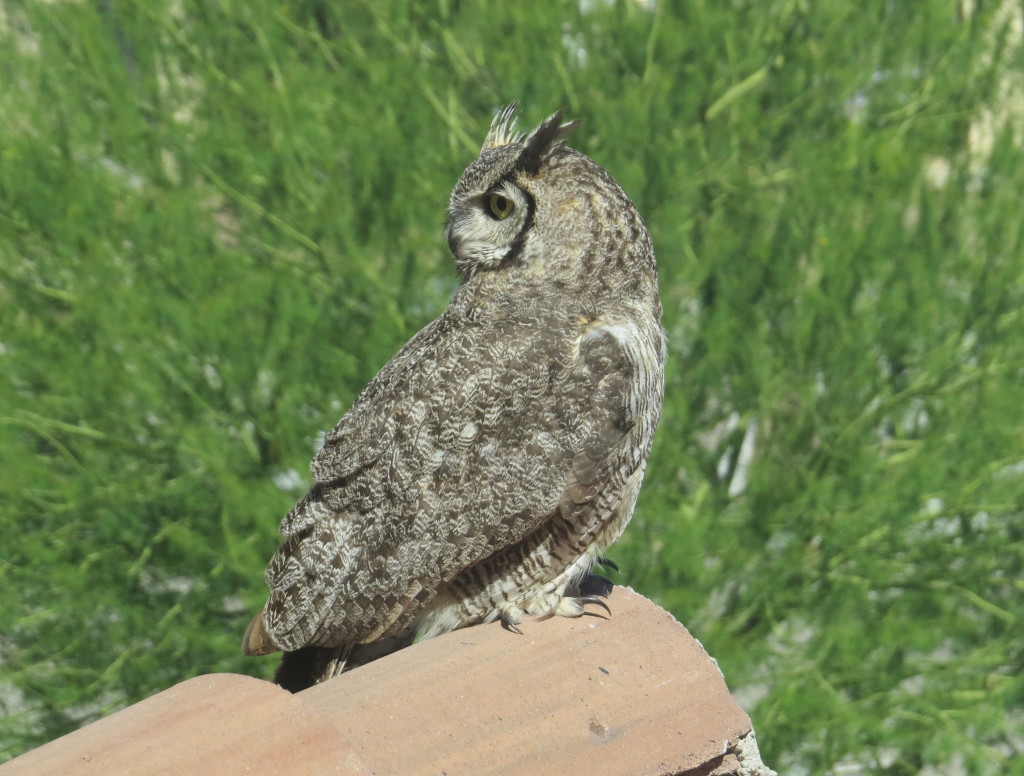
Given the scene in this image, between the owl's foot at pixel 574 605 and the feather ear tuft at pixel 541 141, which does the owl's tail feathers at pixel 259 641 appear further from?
the feather ear tuft at pixel 541 141

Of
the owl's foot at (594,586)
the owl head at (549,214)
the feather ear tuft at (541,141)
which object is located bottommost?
the owl's foot at (594,586)

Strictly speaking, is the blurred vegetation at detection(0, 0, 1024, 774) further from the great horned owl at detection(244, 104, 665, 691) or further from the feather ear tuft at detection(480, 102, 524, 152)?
the great horned owl at detection(244, 104, 665, 691)

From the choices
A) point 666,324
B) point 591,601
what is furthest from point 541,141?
point 666,324

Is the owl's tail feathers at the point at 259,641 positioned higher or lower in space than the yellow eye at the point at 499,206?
lower

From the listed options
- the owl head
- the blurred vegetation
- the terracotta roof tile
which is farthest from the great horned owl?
the blurred vegetation

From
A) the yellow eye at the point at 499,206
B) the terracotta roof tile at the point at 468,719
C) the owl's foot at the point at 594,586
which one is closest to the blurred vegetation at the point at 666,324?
the owl's foot at the point at 594,586

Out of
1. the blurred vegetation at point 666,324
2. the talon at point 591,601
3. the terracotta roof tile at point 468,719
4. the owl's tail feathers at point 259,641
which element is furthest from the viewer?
the blurred vegetation at point 666,324

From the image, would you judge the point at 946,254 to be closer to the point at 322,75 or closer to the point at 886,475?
the point at 886,475
